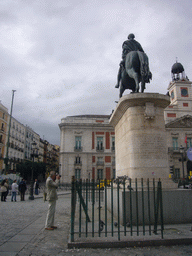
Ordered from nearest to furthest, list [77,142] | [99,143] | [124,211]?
[124,211] < [77,142] < [99,143]

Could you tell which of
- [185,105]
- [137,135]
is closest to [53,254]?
[137,135]

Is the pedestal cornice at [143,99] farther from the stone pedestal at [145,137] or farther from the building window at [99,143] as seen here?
the building window at [99,143]

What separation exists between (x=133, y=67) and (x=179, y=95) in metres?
37.2

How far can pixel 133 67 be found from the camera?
24.7 feet

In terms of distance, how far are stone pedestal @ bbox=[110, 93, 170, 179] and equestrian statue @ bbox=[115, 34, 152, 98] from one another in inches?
27.7

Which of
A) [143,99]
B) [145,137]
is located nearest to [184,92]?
[143,99]

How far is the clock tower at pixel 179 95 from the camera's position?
39.9 metres

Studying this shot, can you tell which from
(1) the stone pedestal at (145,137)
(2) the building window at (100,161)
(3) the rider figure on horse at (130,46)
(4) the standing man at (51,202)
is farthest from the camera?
(2) the building window at (100,161)

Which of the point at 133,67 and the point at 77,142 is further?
the point at 77,142

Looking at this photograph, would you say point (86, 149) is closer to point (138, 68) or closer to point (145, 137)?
point (138, 68)

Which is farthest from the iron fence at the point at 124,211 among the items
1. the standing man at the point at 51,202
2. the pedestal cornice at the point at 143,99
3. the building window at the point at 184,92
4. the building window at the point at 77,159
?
the building window at the point at 184,92

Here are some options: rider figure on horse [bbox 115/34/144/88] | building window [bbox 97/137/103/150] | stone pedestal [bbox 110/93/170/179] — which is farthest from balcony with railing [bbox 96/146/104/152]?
stone pedestal [bbox 110/93/170/179]

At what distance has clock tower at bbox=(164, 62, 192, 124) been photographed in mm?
39906

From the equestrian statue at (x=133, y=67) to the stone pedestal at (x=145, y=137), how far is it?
2.31ft
